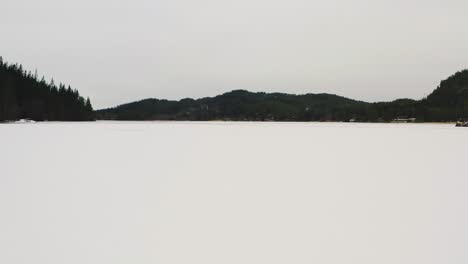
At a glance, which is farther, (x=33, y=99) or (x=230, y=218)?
(x=33, y=99)

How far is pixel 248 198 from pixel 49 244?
6.74 meters

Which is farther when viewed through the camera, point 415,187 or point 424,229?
point 415,187

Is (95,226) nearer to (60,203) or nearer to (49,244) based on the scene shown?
(49,244)

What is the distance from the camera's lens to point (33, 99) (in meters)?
130

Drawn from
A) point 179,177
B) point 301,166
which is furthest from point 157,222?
point 301,166

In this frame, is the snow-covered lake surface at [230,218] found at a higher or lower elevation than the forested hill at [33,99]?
lower

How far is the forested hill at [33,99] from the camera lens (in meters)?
112

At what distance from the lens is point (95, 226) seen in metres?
9.80

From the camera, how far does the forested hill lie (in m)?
112

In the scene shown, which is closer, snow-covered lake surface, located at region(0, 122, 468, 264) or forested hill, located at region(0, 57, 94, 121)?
snow-covered lake surface, located at region(0, 122, 468, 264)

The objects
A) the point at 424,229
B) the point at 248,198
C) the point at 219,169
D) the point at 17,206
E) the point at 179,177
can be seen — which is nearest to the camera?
the point at 424,229

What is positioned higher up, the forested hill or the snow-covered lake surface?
the forested hill

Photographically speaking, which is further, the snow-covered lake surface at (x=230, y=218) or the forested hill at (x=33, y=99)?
the forested hill at (x=33, y=99)

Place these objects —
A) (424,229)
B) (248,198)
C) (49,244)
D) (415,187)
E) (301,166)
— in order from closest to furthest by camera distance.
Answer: (49,244) < (424,229) < (248,198) < (415,187) < (301,166)
